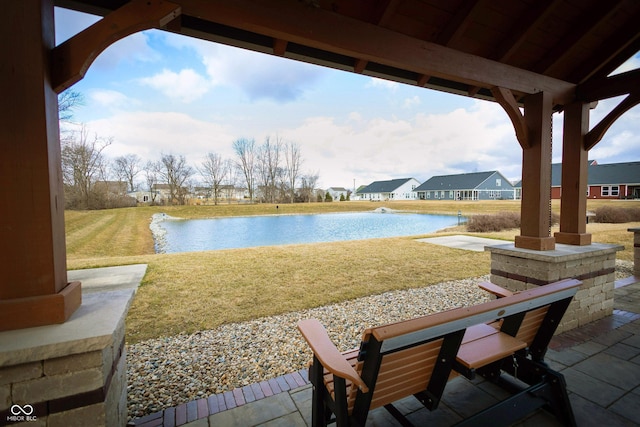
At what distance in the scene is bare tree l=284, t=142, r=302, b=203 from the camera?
→ 39.5 meters

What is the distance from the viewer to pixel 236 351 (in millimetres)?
2848

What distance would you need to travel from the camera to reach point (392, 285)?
4.98 m

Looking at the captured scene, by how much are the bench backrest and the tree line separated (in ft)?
42.7

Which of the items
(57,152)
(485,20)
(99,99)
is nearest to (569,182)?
(485,20)

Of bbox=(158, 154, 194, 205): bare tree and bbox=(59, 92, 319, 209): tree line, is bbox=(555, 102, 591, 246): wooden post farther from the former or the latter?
bbox=(158, 154, 194, 205): bare tree

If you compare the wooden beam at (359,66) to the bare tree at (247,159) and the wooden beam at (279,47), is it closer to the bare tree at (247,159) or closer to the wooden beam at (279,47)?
the wooden beam at (279,47)

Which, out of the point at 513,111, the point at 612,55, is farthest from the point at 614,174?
the point at 513,111

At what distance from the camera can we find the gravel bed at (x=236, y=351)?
7.38ft

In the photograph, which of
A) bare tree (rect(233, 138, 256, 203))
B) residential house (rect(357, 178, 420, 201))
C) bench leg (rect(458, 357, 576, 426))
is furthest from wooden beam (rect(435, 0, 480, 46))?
residential house (rect(357, 178, 420, 201))

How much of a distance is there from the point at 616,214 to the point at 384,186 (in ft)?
149

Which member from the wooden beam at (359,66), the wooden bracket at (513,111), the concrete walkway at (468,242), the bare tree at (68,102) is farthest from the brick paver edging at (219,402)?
the bare tree at (68,102)

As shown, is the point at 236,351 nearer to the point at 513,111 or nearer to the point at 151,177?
the point at 513,111

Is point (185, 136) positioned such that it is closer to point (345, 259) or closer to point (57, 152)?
point (345, 259)

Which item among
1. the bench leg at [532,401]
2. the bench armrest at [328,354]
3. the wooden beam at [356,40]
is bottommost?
the bench leg at [532,401]
